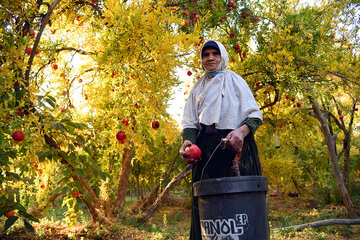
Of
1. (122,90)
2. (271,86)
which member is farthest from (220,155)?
(271,86)

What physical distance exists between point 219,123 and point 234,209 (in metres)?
0.55

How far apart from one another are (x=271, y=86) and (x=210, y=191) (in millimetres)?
3772

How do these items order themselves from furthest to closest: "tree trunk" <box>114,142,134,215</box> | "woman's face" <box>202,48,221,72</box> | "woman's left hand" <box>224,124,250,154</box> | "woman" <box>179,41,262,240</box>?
"tree trunk" <box>114,142,134,215</box>
"woman's face" <box>202,48,221,72</box>
"woman" <box>179,41,262,240</box>
"woman's left hand" <box>224,124,250,154</box>

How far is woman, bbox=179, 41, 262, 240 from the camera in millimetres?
1631

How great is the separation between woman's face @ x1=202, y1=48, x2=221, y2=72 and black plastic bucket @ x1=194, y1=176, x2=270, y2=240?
0.82m

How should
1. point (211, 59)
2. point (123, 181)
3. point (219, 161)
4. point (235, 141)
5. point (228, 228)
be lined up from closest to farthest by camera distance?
1. point (228, 228)
2. point (235, 141)
3. point (219, 161)
4. point (211, 59)
5. point (123, 181)

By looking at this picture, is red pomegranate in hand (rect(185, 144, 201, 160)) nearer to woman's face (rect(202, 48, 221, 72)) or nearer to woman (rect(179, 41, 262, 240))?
woman (rect(179, 41, 262, 240))

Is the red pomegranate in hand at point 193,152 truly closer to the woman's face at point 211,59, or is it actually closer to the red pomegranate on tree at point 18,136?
the woman's face at point 211,59

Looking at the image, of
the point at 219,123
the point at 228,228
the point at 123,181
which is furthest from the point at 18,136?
the point at 123,181

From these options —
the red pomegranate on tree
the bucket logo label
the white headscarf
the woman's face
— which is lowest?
the bucket logo label

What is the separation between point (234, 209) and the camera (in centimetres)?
132

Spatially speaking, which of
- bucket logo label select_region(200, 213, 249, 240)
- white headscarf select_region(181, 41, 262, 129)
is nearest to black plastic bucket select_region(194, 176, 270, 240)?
bucket logo label select_region(200, 213, 249, 240)

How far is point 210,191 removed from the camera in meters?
1.35

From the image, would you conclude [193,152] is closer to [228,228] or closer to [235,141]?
[235,141]
